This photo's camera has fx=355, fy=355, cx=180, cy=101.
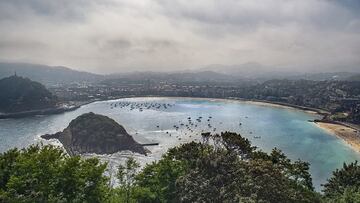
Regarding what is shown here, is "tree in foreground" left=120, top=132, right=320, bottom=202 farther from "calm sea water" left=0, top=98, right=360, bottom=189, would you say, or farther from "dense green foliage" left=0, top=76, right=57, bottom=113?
"dense green foliage" left=0, top=76, right=57, bottom=113

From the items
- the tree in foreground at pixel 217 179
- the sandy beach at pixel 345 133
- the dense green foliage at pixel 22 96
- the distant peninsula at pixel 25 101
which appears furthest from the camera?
the dense green foliage at pixel 22 96

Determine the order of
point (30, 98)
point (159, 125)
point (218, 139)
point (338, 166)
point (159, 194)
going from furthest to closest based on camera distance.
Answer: point (30, 98)
point (159, 125)
point (338, 166)
point (218, 139)
point (159, 194)

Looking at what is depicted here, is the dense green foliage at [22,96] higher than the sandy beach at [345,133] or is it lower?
higher

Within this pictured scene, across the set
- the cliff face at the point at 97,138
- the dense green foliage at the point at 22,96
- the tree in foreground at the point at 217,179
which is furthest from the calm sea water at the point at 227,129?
the tree in foreground at the point at 217,179

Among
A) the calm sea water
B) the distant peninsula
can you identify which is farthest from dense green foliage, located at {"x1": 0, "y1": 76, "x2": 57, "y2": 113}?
the calm sea water

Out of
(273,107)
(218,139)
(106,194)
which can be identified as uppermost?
(218,139)

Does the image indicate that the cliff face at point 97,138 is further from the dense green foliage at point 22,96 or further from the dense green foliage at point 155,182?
the dense green foliage at point 22,96

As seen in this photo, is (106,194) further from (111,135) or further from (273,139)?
(273,139)

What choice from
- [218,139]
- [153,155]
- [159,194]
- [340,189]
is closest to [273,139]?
[153,155]
